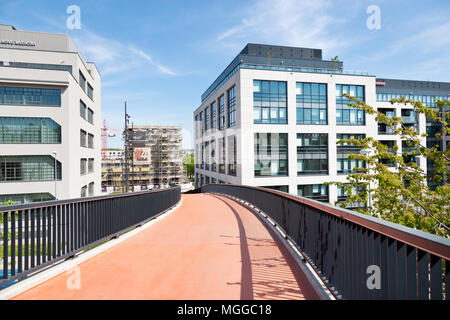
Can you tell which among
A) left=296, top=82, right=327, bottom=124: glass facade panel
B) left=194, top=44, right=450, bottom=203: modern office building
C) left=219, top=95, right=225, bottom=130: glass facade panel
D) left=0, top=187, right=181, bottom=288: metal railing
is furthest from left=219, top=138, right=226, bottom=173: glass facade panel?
A: left=0, top=187, right=181, bottom=288: metal railing

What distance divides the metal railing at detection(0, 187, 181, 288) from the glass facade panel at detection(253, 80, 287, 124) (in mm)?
27745

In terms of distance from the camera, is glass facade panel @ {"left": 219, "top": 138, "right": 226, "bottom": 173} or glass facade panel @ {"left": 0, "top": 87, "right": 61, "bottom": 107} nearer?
glass facade panel @ {"left": 0, "top": 87, "right": 61, "bottom": 107}

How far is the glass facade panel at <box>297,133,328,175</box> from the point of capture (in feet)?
111

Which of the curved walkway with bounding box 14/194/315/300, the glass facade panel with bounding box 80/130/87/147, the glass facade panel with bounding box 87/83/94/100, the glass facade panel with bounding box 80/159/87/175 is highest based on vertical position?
the glass facade panel with bounding box 87/83/94/100

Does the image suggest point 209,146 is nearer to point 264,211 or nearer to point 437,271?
point 264,211

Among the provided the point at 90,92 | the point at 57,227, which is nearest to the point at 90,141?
the point at 90,92

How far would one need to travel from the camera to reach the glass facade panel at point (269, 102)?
32.7m

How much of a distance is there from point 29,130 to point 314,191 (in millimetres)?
35588

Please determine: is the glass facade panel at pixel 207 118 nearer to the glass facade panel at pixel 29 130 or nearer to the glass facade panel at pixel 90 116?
the glass facade panel at pixel 90 116

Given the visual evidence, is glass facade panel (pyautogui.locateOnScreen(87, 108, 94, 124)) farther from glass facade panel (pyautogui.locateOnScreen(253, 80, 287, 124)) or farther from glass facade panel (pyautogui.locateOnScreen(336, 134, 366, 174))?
glass facade panel (pyautogui.locateOnScreen(336, 134, 366, 174))

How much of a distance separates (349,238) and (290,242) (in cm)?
301

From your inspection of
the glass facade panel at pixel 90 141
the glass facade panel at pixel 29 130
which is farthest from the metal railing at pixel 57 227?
the glass facade panel at pixel 90 141

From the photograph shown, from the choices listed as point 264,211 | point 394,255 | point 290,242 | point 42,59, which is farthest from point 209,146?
point 394,255

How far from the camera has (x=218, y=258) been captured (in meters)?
4.52
